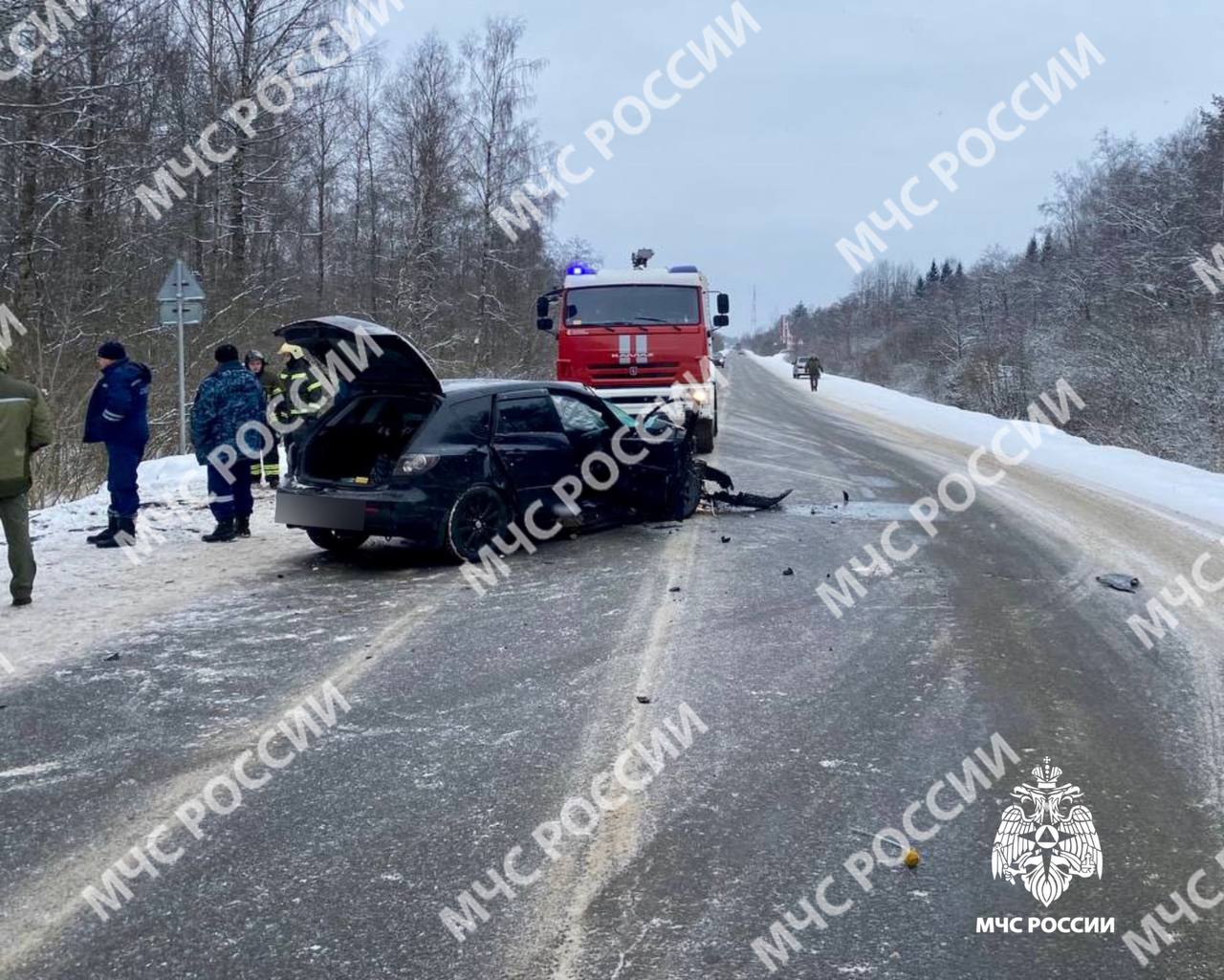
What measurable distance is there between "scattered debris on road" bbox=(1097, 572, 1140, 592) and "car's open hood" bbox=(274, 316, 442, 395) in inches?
208

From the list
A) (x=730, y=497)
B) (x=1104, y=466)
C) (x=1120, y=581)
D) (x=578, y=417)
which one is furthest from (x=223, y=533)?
(x=1104, y=466)

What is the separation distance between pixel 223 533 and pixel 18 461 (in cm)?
254

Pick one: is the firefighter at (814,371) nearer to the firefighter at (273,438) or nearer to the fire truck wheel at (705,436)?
the fire truck wheel at (705,436)

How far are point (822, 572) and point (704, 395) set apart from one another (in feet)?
23.9

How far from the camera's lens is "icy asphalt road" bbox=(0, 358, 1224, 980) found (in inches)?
115

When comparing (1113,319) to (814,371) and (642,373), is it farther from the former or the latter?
(642,373)

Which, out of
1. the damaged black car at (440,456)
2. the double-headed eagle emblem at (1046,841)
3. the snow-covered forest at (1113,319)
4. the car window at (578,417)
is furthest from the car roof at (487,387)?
the snow-covered forest at (1113,319)

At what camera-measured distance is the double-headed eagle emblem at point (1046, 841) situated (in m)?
3.31

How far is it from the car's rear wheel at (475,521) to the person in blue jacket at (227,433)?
8.27ft

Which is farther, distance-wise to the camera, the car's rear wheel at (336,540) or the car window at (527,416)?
the car's rear wheel at (336,540)

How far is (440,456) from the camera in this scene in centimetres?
787

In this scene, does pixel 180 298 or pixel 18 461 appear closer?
pixel 18 461

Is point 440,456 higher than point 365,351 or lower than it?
lower

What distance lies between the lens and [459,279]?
3306 cm
